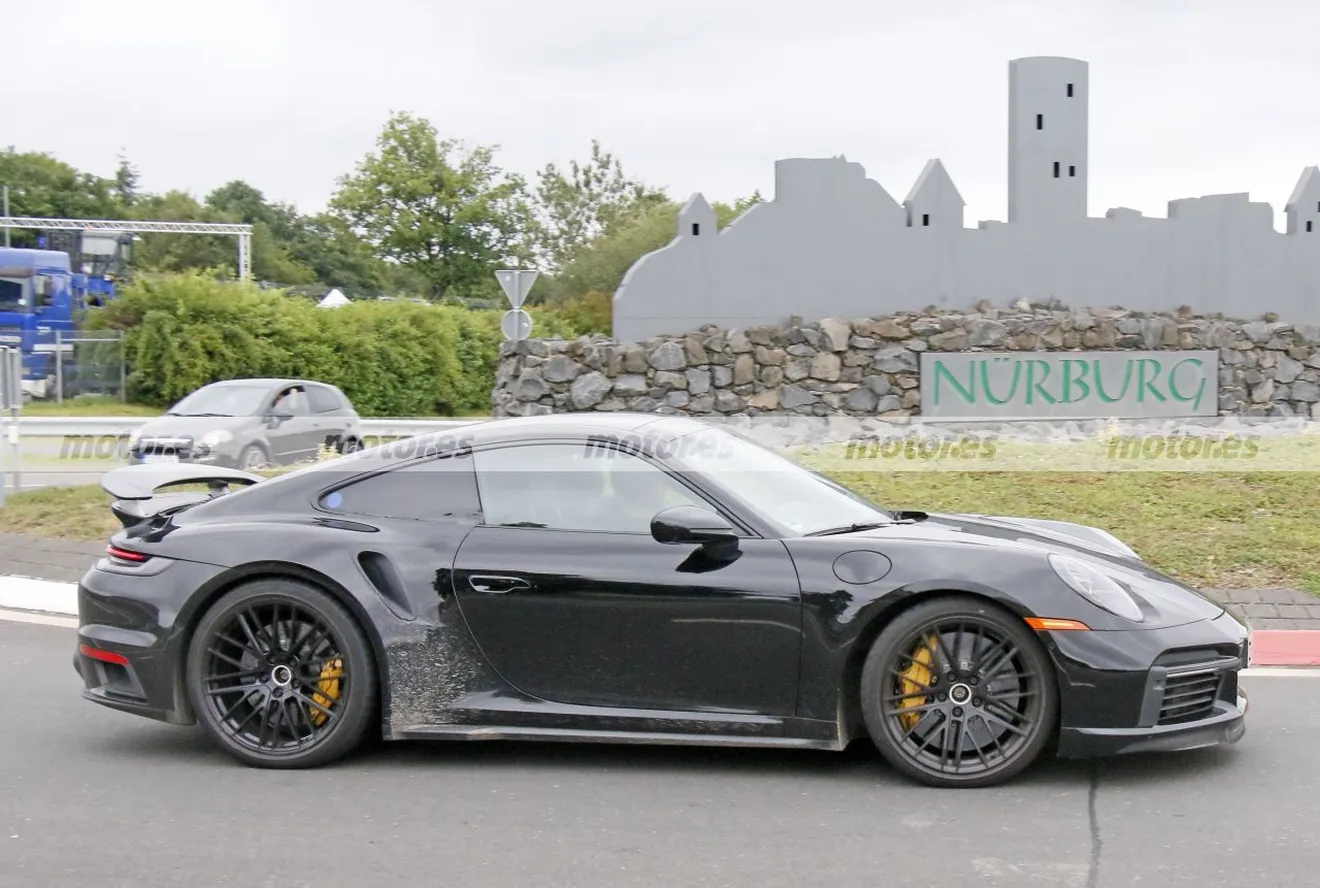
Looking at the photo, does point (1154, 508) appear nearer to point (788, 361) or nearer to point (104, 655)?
point (788, 361)

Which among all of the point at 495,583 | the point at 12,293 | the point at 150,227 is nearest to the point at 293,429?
the point at 495,583

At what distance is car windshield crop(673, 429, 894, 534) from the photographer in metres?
5.33

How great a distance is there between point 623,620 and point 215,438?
12.1 m

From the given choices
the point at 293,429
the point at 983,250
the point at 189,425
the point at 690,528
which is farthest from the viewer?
the point at 983,250

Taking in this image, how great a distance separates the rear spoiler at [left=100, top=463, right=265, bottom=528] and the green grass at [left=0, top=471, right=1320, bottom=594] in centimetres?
531

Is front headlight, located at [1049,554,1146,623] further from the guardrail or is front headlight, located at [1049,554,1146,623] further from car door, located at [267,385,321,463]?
the guardrail

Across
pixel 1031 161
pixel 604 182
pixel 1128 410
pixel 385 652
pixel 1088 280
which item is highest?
pixel 604 182

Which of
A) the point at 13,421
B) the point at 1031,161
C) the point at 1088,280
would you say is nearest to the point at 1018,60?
the point at 1031,161

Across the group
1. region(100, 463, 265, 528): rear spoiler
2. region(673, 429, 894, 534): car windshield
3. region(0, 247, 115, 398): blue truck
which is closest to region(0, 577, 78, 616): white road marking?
region(100, 463, 265, 528): rear spoiler

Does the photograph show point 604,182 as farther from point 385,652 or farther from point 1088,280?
point 385,652

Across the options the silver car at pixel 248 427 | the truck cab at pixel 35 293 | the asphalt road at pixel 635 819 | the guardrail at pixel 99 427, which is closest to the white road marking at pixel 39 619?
the asphalt road at pixel 635 819

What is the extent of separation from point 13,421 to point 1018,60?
12.4 m

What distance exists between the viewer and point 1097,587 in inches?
195

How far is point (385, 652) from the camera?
203 inches
